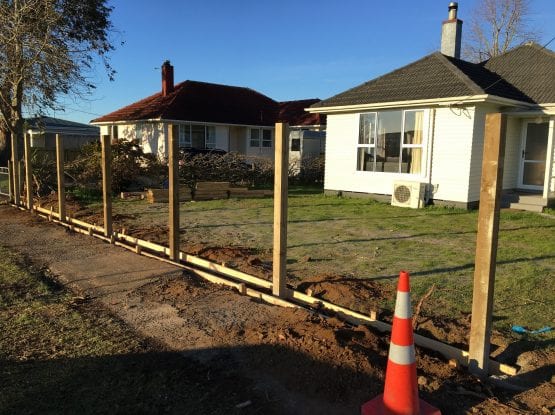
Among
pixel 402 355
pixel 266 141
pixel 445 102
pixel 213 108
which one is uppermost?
pixel 213 108

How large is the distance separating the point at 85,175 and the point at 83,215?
5.04m

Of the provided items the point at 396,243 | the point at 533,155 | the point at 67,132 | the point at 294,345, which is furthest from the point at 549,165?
the point at 67,132

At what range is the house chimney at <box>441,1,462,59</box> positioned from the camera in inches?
620

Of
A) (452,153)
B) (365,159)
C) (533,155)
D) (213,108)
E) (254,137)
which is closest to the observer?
(452,153)

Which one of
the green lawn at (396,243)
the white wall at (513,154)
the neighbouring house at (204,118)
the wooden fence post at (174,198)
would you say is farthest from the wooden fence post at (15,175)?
the white wall at (513,154)

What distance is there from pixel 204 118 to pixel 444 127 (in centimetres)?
1494

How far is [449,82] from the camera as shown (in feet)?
41.4

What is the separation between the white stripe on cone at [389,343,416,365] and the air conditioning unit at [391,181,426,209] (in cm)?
1038

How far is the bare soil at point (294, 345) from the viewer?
288 cm

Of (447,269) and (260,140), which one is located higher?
(260,140)

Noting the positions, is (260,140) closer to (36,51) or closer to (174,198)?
(36,51)

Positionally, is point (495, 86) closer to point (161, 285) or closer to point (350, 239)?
point (350, 239)

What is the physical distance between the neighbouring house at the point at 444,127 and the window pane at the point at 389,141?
30mm

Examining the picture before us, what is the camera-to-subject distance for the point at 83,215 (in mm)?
11125
